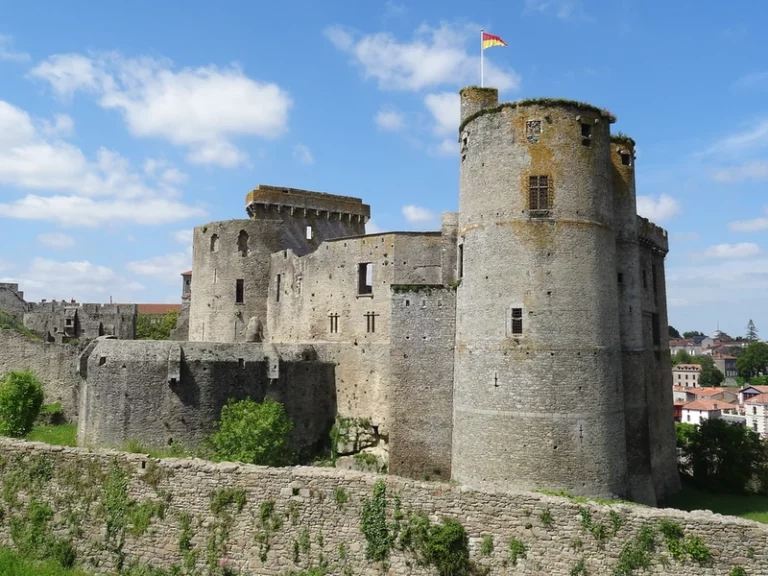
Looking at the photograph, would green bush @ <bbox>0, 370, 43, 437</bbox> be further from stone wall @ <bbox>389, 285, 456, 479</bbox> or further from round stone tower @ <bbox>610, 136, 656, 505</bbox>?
round stone tower @ <bbox>610, 136, 656, 505</bbox>

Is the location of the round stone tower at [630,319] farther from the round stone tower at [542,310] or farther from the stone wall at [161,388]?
the stone wall at [161,388]

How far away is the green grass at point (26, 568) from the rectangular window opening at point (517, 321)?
14526 millimetres

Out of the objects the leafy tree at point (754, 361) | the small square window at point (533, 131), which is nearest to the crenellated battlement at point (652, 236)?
the small square window at point (533, 131)

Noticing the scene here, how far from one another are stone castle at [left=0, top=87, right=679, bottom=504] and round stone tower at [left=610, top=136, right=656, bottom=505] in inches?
3.2

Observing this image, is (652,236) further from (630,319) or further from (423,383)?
(423,383)

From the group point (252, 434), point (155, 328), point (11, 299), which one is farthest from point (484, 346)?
point (11, 299)

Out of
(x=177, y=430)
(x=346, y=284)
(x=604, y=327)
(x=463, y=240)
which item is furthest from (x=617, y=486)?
(x=177, y=430)

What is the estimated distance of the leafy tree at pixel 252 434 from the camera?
24.6m

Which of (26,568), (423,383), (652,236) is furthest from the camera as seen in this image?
(652,236)

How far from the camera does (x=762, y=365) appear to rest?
15875 centimetres

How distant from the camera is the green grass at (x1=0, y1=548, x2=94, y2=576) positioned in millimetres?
14449

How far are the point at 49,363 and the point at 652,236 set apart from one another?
3236 cm

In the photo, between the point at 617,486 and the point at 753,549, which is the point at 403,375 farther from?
the point at 753,549

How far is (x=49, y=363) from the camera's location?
35500mm
